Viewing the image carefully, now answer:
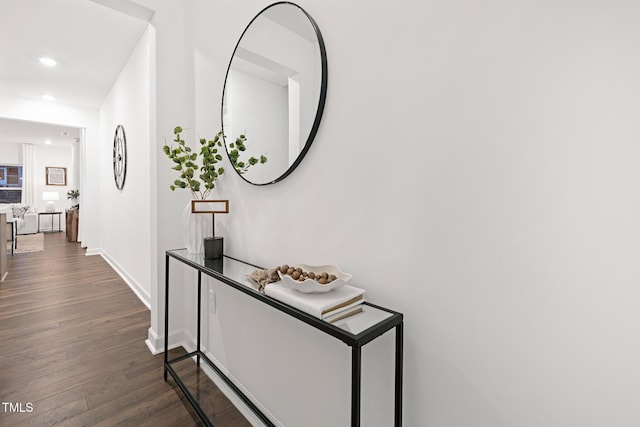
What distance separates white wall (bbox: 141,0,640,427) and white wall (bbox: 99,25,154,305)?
1.90m

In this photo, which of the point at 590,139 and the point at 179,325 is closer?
the point at 590,139

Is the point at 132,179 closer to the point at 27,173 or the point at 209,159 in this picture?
the point at 209,159

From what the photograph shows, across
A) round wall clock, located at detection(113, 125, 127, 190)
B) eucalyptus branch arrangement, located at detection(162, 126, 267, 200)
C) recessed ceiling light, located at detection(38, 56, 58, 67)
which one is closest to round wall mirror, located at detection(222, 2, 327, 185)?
eucalyptus branch arrangement, located at detection(162, 126, 267, 200)

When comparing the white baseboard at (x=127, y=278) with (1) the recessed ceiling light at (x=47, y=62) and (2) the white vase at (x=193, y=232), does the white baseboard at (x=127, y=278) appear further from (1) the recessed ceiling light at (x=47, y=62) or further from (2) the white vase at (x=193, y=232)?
(1) the recessed ceiling light at (x=47, y=62)

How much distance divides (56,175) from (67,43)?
8336mm

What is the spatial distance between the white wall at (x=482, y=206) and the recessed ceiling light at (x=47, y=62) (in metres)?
3.91

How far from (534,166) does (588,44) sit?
248mm

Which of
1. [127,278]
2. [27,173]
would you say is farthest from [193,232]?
[27,173]

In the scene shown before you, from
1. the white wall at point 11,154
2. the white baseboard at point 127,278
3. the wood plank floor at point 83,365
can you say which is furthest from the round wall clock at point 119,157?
the white wall at point 11,154

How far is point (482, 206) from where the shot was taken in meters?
0.73

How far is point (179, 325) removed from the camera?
85.0 inches

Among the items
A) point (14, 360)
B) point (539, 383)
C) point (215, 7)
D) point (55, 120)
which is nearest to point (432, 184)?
point (539, 383)

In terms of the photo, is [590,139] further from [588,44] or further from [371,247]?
[371,247]

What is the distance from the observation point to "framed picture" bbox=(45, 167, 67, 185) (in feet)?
29.6
